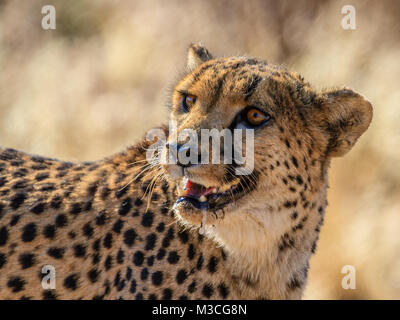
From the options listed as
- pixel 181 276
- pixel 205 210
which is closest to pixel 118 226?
pixel 181 276

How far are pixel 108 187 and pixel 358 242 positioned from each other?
3.07 m

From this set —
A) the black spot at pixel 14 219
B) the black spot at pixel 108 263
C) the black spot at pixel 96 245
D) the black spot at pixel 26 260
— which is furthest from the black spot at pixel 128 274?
the black spot at pixel 14 219

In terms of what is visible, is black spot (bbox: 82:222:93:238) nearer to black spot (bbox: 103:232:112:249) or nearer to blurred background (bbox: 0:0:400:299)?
black spot (bbox: 103:232:112:249)

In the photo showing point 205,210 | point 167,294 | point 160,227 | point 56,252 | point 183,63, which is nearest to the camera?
point 205,210

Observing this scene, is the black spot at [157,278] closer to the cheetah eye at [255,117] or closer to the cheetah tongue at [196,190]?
the cheetah tongue at [196,190]

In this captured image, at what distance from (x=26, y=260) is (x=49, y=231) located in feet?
0.57

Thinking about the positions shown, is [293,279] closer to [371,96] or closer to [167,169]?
[167,169]

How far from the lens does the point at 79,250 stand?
9.96 feet

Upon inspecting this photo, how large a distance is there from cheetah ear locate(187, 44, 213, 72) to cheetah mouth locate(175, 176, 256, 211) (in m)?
0.88

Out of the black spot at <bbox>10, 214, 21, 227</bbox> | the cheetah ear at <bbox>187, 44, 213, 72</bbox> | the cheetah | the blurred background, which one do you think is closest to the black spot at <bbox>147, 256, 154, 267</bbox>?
the cheetah

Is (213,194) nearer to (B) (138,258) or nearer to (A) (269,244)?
(A) (269,244)

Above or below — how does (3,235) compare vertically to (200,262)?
above

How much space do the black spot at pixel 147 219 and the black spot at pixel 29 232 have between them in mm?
557

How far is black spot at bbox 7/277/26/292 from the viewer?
9.83 feet
